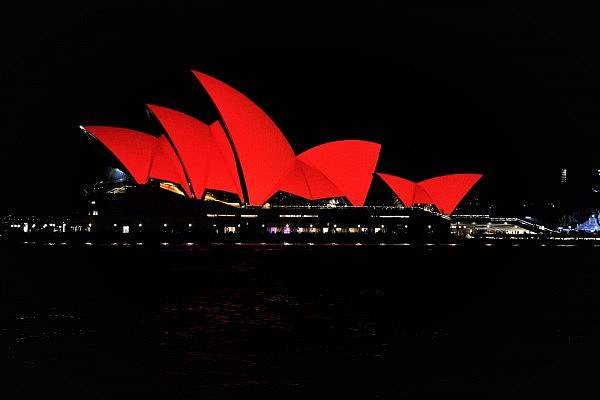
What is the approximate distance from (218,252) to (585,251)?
108ft

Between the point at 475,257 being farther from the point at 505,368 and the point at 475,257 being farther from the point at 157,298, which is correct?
the point at 505,368

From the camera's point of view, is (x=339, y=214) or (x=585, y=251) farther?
(x=339, y=214)

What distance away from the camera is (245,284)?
40250 mm

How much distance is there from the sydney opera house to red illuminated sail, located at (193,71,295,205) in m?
0.09

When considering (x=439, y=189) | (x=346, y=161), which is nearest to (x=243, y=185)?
(x=346, y=161)

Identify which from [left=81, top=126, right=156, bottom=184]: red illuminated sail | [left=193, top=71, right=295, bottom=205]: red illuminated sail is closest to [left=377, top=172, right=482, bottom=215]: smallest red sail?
[left=193, top=71, right=295, bottom=205]: red illuminated sail

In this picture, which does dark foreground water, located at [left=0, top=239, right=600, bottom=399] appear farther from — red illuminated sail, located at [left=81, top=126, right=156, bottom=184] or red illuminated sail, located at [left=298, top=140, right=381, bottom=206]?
red illuminated sail, located at [left=298, top=140, right=381, bottom=206]

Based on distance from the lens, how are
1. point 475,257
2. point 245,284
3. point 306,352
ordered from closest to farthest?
1. point 306,352
2. point 245,284
3. point 475,257

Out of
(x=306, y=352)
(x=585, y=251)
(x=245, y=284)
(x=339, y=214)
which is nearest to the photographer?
(x=306, y=352)

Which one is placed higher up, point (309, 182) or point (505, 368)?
point (309, 182)

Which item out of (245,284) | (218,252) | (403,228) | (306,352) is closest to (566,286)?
(245,284)

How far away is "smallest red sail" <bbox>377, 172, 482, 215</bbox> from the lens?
93.8 m

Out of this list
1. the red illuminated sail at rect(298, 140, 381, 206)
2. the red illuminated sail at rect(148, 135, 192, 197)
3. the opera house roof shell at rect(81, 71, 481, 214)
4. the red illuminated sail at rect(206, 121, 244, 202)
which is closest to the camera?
the opera house roof shell at rect(81, 71, 481, 214)

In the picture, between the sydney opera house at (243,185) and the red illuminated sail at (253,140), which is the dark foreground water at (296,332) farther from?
the sydney opera house at (243,185)
